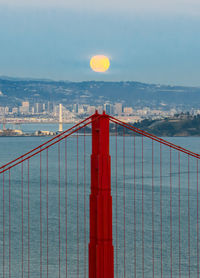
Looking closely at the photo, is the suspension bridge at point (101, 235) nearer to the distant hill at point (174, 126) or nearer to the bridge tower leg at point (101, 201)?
the bridge tower leg at point (101, 201)

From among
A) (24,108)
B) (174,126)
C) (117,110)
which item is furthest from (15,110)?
(174,126)

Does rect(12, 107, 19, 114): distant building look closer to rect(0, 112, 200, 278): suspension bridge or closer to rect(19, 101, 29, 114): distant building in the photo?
rect(19, 101, 29, 114): distant building

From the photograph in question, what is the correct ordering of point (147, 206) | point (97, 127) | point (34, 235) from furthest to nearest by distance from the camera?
point (147, 206), point (34, 235), point (97, 127)

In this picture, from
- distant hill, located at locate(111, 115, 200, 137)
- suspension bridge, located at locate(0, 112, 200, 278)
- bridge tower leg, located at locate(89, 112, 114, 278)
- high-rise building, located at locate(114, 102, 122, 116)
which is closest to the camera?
bridge tower leg, located at locate(89, 112, 114, 278)

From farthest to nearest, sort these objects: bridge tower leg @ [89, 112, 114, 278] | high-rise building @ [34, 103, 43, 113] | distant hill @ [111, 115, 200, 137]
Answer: high-rise building @ [34, 103, 43, 113] → distant hill @ [111, 115, 200, 137] → bridge tower leg @ [89, 112, 114, 278]

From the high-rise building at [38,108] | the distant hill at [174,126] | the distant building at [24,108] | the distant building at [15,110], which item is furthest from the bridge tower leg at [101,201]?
the distant building at [15,110]

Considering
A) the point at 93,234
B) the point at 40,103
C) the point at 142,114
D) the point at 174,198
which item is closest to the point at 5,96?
the point at 40,103

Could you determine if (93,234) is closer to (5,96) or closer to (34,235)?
(34,235)

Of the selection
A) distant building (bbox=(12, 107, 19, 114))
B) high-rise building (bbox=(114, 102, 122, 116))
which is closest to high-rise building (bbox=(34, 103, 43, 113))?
distant building (bbox=(12, 107, 19, 114))

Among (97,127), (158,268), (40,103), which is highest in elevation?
(40,103)
